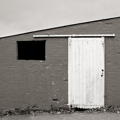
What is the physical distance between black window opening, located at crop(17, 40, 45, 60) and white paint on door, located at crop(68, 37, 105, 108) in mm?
1030

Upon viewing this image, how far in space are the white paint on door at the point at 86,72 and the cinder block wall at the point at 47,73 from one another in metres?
0.18

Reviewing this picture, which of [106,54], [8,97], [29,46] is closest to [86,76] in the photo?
[106,54]

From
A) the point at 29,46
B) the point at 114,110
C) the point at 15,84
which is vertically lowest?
the point at 114,110

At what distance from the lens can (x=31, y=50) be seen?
21.5 feet

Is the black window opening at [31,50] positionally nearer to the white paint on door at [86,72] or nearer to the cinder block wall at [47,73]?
the cinder block wall at [47,73]

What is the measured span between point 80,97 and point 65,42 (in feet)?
6.58

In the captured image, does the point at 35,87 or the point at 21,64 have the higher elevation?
the point at 21,64

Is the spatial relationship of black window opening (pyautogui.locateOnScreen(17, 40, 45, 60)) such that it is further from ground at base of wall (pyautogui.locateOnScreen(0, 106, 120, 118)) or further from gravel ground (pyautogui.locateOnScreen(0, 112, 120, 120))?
gravel ground (pyautogui.locateOnScreen(0, 112, 120, 120))

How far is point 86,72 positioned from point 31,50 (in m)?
2.15

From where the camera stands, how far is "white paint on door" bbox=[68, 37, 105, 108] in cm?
616

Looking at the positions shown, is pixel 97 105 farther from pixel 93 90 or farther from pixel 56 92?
pixel 56 92

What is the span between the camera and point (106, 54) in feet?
20.3

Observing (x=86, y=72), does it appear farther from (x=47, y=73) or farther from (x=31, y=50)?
(x=31, y=50)

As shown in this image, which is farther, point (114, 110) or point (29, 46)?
point (29, 46)
